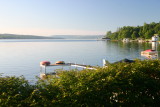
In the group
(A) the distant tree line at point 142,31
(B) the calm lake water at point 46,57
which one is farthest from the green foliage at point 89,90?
(A) the distant tree line at point 142,31

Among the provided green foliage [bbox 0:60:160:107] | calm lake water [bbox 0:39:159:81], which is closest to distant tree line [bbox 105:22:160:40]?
calm lake water [bbox 0:39:159:81]

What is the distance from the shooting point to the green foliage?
439cm

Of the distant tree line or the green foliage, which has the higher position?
the distant tree line

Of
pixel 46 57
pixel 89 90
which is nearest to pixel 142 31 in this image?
pixel 46 57

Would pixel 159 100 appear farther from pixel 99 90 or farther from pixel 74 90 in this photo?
pixel 74 90

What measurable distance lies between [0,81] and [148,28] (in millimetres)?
161803

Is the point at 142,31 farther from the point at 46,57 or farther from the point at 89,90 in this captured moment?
the point at 89,90

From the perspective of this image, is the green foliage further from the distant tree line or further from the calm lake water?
the distant tree line

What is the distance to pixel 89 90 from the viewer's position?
4.69 meters

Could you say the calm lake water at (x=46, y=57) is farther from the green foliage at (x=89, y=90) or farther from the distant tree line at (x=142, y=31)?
the distant tree line at (x=142, y=31)

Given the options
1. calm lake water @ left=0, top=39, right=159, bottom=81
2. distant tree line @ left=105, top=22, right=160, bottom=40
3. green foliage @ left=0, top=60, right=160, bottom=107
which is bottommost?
calm lake water @ left=0, top=39, right=159, bottom=81

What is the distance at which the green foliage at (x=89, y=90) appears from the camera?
439 centimetres

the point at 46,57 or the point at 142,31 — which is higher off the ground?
the point at 142,31

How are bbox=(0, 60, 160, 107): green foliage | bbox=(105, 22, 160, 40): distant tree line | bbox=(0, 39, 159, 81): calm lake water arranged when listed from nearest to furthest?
bbox=(0, 60, 160, 107): green foliage → bbox=(0, 39, 159, 81): calm lake water → bbox=(105, 22, 160, 40): distant tree line
